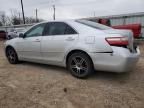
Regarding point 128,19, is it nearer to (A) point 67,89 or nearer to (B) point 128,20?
(B) point 128,20

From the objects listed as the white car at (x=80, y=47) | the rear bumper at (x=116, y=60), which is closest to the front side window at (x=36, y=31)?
the white car at (x=80, y=47)

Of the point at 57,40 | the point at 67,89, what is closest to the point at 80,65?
the point at 67,89

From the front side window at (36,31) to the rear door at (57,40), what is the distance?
0.20m

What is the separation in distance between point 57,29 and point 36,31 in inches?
33.6

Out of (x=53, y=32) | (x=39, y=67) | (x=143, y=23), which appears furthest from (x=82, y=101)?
(x=143, y=23)

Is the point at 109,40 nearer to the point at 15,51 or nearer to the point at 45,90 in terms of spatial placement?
the point at 45,90

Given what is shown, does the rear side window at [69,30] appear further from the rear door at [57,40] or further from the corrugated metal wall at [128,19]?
the corrugated metal wall at [128,19]

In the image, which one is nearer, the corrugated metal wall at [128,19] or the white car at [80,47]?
the white car at [80,47]

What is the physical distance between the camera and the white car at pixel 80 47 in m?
4.32

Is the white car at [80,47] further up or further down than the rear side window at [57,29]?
further down

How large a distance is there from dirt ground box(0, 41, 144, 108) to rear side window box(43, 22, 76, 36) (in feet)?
3.64

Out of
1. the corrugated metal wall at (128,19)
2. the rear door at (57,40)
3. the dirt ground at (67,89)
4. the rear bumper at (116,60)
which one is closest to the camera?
the dirt ground at (67,89)

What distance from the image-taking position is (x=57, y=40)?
17.1ft

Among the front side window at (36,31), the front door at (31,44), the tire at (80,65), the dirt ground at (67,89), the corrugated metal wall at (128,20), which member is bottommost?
the dirt ground at (67,89)
